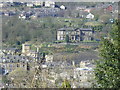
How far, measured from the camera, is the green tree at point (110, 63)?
2.71 meters

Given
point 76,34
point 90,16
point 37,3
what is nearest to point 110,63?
point 76,34

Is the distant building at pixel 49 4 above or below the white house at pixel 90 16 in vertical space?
above

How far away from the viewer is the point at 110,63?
275 centimetres

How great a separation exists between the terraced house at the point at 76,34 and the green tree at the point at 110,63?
1577 cm

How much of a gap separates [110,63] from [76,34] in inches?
638

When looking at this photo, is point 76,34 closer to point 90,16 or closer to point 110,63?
point 90,16

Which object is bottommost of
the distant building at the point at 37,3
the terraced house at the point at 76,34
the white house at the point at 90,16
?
the terraced house at the point at 76,34

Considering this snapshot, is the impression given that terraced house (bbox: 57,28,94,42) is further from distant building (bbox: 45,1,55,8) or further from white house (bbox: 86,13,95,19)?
distant building (bbox: 45,1,55,8)

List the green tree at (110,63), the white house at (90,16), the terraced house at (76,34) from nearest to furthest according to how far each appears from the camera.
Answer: the green tree at (110,63), the terraced house at (76,34), the white house at (90,16)

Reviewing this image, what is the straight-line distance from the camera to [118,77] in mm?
2691

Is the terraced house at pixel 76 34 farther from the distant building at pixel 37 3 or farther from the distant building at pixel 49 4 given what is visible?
the distant building at pixel 37 3

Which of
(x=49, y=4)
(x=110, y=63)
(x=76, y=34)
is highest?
(x=110, y=63)

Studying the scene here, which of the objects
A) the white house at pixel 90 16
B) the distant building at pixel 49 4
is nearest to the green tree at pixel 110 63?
the white house at pixel 90 16

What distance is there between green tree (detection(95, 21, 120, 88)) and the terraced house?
621 inches
